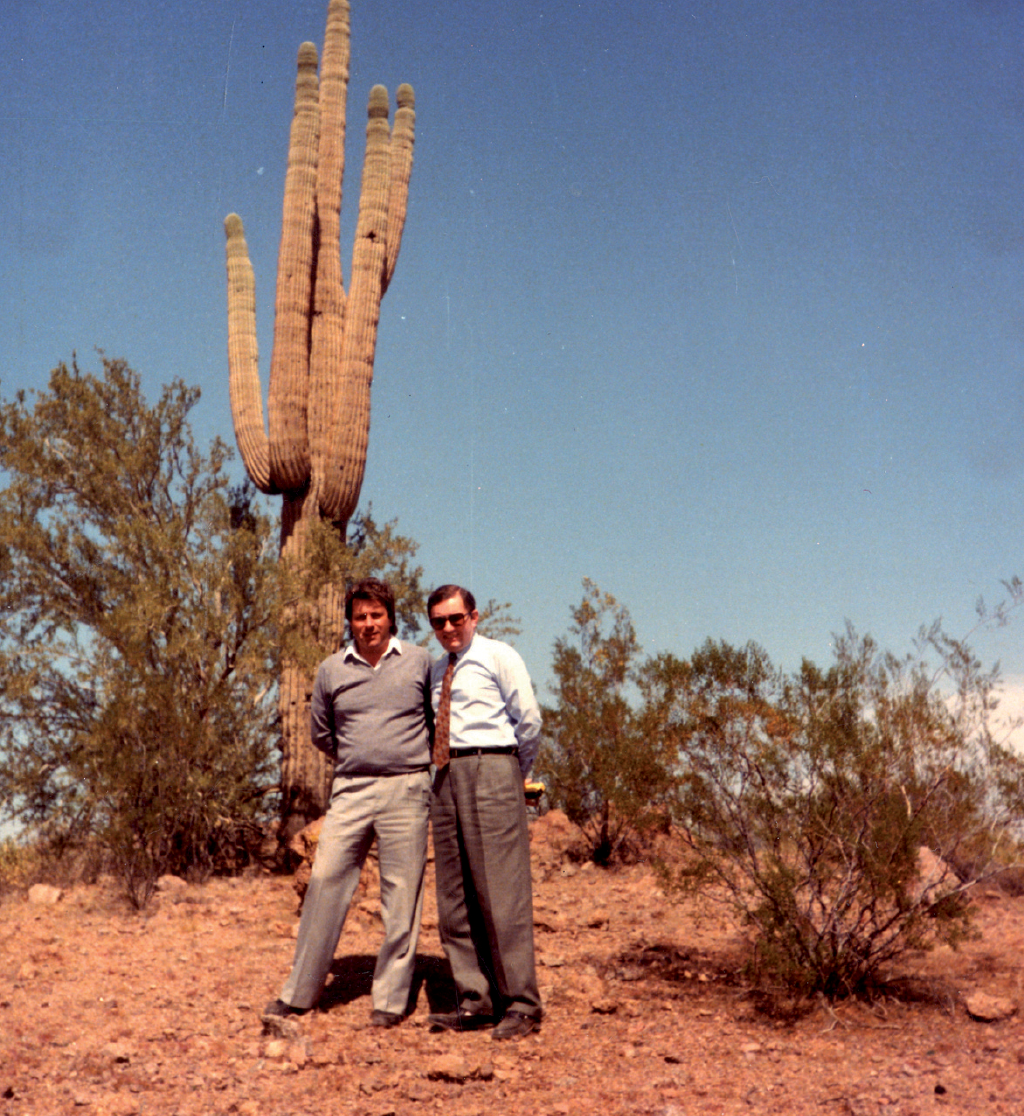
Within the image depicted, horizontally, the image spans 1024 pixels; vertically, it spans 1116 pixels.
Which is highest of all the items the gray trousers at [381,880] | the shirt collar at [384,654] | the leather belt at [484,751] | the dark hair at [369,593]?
the dark hair at [369,593]

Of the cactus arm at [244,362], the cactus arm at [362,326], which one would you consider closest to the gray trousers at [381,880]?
the cactus arm at [362,326]

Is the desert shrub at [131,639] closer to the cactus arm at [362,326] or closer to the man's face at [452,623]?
the cactus arm at [362,326]

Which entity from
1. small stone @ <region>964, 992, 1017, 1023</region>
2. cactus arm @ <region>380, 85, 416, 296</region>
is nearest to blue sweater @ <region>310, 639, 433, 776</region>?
small stone @ <region>964, 992, 1017, 1023</region>

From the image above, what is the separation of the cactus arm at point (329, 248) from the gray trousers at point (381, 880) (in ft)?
18.8

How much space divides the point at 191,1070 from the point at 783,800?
105 inches

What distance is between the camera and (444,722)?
423 cm

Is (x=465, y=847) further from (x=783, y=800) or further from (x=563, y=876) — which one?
(x=563, y=876)

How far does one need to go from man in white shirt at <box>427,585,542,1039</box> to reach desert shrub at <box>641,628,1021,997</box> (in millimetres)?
960

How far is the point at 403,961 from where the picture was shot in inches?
170

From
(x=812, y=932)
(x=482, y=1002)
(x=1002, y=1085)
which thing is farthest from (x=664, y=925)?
(x=1002, y=1085)

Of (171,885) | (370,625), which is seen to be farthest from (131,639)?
(370,625)

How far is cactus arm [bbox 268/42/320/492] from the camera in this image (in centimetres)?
973

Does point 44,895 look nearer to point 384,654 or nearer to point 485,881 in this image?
point 384,654

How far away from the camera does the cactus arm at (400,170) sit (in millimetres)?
11023
